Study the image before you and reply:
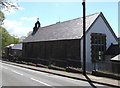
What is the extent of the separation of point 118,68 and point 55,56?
1687 centimetres

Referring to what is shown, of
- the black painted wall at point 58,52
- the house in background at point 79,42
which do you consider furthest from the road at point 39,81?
the black painted wall at point 58,52

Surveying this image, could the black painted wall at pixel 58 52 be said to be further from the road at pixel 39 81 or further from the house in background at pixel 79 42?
the road at pixel 39 81

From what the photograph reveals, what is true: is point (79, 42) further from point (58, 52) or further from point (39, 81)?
point (39, 81)

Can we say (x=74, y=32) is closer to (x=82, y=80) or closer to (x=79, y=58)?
(x=79, y=58)

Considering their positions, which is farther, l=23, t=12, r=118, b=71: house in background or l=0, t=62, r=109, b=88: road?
l=23, t=12, r=118, b=71: house in background

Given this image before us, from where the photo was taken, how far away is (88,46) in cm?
3011

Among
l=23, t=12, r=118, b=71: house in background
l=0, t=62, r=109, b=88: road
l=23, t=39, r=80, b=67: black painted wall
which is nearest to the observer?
l=0, t=62, r=109, b=88: road

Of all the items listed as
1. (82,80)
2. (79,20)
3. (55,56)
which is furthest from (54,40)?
(82,80)

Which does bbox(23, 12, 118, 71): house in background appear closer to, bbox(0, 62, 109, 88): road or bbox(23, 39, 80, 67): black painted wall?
bbox(23, 39, 80, 67): black painted wall

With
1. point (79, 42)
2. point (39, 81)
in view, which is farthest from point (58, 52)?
point (39, 81)

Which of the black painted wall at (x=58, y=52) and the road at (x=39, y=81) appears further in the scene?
the black painted wall at (x=58, y=52)

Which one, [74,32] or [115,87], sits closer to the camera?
[115,87]

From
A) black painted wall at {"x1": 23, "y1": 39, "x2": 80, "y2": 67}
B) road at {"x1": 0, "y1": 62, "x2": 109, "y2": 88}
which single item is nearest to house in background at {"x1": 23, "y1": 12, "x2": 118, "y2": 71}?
black painted wall at {"x1": 23, "y1": 39, "x2": 80, "y2": 67}

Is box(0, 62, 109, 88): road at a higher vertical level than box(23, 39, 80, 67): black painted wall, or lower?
lower
